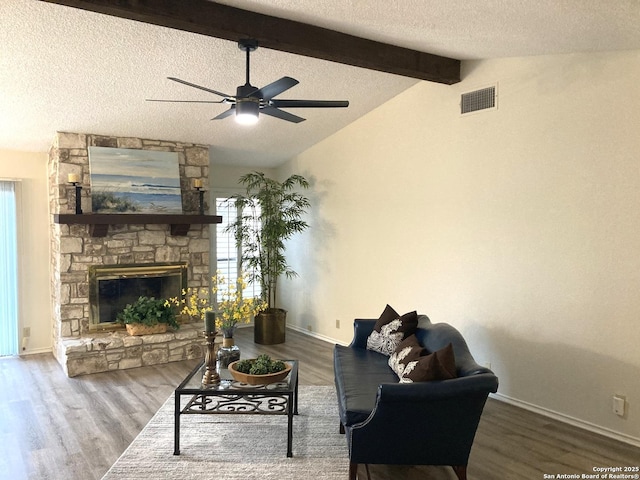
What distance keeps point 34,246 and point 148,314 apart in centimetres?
179

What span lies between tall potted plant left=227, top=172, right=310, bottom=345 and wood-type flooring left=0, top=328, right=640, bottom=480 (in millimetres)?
1414

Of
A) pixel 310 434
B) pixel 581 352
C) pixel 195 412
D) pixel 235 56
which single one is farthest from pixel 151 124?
pixel 581 352

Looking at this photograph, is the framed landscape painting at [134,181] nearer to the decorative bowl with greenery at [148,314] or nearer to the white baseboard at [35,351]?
the decorative bowl with greenery at [148,314]

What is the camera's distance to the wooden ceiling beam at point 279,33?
3.21 meters

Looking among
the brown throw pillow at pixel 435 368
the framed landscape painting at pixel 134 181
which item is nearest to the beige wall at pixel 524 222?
the brown throw pillow at pixel 435 368

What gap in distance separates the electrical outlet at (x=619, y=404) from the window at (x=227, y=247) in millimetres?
4966

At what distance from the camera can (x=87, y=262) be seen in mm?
5602

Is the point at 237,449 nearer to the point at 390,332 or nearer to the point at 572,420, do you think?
the point at 390,332

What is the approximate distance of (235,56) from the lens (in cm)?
421

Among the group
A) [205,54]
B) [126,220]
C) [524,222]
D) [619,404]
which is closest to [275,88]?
[205,54]

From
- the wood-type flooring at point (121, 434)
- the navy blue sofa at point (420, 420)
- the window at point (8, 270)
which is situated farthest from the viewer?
the window at point (8, 270)

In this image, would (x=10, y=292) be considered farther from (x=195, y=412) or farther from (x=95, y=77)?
(x=195, y=412)

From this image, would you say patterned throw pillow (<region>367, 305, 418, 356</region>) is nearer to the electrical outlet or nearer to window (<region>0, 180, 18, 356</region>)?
the electrical outlet

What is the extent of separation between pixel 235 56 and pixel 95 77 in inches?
50.6
